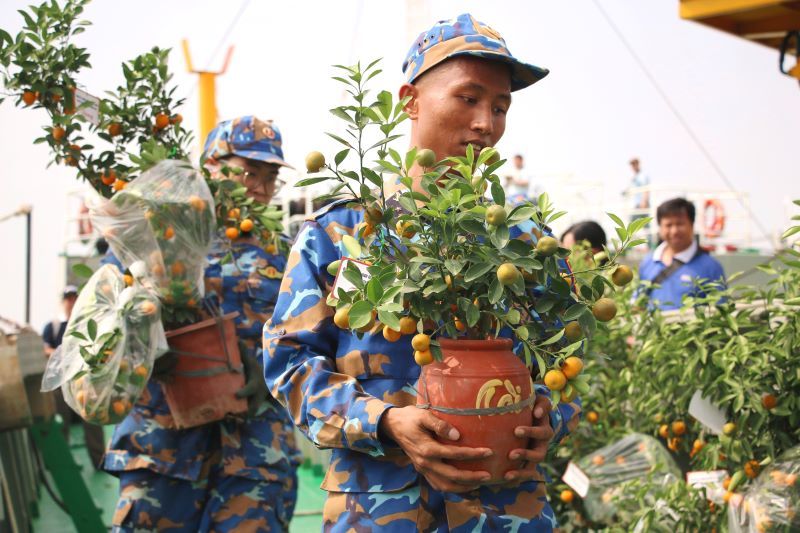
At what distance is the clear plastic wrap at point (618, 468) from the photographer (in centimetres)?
381

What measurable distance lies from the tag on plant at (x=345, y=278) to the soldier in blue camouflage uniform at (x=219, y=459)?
1.77m

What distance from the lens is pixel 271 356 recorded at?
7.26ft

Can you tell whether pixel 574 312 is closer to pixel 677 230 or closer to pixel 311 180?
pixel 311 180

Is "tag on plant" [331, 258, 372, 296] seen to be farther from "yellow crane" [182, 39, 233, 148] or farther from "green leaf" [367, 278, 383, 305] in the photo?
"yellow crane" [182, 39, 233, 148]

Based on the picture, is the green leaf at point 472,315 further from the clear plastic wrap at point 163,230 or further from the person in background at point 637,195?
the person in background at point 637,195

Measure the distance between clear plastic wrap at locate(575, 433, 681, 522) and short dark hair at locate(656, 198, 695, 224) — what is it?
2389 mm

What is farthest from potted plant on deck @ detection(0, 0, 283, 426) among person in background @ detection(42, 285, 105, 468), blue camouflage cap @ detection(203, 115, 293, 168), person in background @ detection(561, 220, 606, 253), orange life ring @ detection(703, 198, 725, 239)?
orange life ring @ detection(703, 198, 725, 239)

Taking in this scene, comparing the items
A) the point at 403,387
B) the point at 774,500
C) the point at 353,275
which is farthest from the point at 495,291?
the point at 774,500

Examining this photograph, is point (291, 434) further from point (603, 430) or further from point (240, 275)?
point (603, 430)

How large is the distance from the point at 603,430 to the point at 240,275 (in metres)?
1.68

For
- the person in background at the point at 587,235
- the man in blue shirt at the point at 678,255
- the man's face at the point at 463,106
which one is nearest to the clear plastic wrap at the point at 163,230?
the man's face at the point at 463,106

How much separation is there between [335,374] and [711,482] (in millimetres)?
1726

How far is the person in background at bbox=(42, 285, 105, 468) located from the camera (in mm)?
8859

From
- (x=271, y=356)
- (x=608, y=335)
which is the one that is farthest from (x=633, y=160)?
(x=271, y=356)
